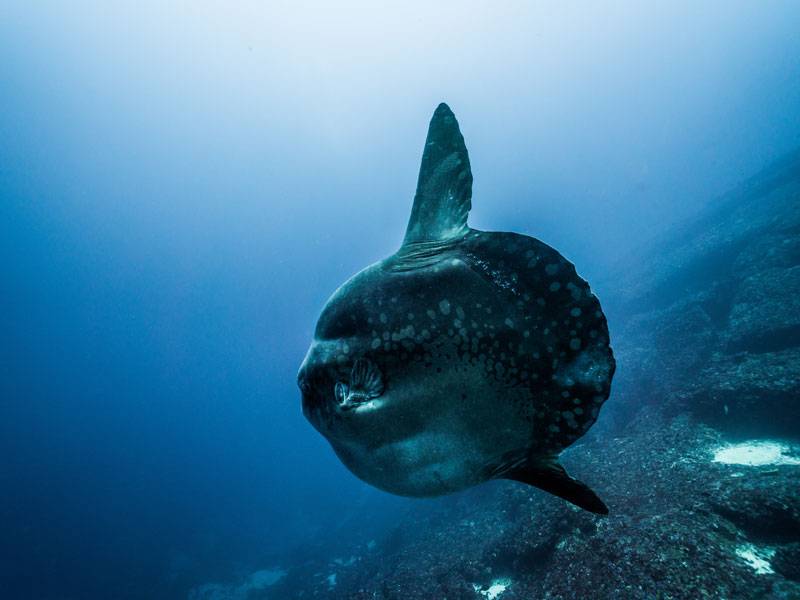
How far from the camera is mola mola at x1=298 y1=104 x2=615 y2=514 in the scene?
4.71 ft

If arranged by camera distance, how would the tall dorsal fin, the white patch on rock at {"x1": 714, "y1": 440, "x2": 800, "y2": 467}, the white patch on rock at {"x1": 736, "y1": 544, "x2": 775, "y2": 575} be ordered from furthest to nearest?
the white patch on rock at {"x1": 714, "y1": 440, "x2": 800, "y2": 467}
the white patch on rock at {"x1": 736, "y1": 544, "x2": 775, "y2": 575}
the tall dorsal fin

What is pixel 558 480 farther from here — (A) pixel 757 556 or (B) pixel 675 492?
(B) pixel 675 492

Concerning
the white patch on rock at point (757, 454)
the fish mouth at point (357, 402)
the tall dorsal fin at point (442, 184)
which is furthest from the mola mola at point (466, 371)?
the white patch on rock at point (757, 454)

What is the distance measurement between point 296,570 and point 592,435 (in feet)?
65.2

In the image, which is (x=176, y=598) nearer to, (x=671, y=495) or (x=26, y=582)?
(x=26, y=582)

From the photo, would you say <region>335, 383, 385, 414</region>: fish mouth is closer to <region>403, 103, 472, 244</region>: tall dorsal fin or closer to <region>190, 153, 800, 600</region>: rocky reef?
<region>403, 103, 472, 244</region>: tall dorsal fin

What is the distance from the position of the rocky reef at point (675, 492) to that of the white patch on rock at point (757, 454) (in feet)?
0.12

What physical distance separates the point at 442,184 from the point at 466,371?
1142mm

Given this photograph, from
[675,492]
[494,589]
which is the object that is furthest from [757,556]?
[494,589]

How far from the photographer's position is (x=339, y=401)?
152cm

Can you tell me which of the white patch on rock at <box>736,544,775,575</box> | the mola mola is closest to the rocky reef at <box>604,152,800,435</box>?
the white patch on rock at <box>736,544,775,575</box>

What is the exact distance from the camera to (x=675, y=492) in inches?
242

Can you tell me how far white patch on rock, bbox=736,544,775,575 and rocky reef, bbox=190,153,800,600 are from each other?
17 millimetres

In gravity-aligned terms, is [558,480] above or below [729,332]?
above
